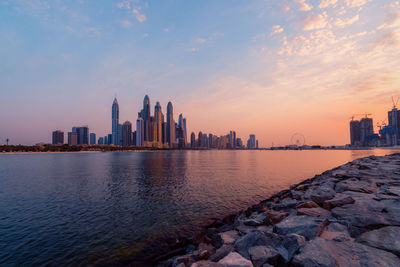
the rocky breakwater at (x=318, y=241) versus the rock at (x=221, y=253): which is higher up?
the rocky breakwater at (x=318, y=241)

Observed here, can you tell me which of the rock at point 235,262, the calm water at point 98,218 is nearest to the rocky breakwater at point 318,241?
the rock at point 235,262

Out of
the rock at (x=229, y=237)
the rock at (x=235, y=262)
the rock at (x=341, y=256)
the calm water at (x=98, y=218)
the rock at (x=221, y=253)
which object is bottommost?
the calm water at (x=98, y=218)

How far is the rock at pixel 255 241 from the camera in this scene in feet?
24.1

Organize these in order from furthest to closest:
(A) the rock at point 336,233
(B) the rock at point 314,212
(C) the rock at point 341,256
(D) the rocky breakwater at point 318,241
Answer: (B) the rock at point 314,212 → (A) the rock at point 336,233 → (D) the rocky breakwater at point 318,241 → (C) the rock at point 341,256

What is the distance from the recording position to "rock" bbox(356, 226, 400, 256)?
5.54 metres

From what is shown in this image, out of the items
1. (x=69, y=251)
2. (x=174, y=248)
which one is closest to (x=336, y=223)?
(x=174, y=248)

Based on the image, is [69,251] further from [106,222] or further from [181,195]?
[181,195]

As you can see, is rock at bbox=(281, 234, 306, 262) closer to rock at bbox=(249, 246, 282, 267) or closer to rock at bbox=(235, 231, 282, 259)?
rock at bbox=(249, 246, 282, 267)

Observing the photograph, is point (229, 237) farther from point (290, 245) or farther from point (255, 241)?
point (290, 245)

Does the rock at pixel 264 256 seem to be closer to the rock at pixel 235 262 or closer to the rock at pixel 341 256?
the rock at pixel 235 262

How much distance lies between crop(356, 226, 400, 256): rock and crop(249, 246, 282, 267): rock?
2999 mm

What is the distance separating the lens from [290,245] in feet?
21.8

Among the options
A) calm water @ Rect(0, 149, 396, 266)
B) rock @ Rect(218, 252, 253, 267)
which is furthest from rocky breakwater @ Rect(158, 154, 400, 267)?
calm water @ Rect(0, 149, 396, 266)

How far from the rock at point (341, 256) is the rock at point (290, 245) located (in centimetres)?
36
